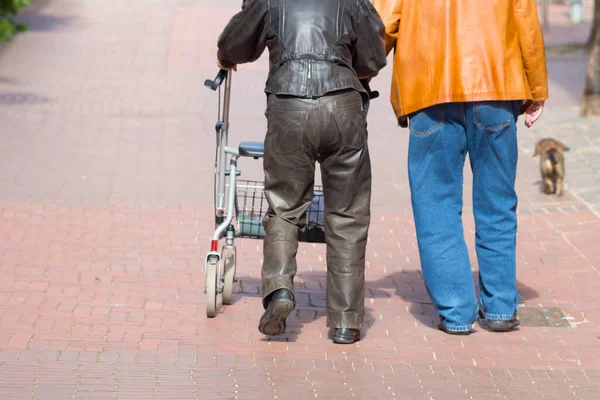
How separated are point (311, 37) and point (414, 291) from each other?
2.09 m

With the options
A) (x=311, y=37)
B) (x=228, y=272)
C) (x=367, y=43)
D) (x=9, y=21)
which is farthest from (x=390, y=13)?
(x=9, y=21)

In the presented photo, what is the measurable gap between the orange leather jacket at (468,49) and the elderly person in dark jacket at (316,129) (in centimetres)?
29

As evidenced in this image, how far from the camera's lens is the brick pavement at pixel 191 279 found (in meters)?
5.11

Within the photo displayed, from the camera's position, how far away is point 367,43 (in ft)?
18.0

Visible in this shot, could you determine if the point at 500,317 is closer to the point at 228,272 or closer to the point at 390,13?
the point at 228,272

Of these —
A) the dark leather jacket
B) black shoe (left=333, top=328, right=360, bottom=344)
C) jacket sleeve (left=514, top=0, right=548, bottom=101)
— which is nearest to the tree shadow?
black shoe (left=333, top=328, right=360, bottom=344)

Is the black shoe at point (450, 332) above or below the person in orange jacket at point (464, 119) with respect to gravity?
below

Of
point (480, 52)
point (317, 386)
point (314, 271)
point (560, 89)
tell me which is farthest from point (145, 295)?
point (560, 89)

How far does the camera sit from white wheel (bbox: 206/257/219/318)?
5.88 meters

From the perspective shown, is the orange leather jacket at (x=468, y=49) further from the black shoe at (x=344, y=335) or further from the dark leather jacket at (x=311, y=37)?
the black shoe at (x=344, y=335)

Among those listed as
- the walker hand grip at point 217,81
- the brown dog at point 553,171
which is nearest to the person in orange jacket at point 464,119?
the walker hand grip at point 217,81

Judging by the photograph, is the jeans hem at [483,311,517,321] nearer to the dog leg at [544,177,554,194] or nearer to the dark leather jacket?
the dark leather jacket

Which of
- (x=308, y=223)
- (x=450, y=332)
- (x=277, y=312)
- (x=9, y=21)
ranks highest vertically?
(x=308, y=223)

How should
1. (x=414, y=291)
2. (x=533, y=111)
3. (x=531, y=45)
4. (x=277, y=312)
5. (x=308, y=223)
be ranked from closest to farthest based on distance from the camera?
(x=277, y=312)
(x=531, y=45)
(x=308, y=223)
(x=533, y=111)
(x=414, y=291)
